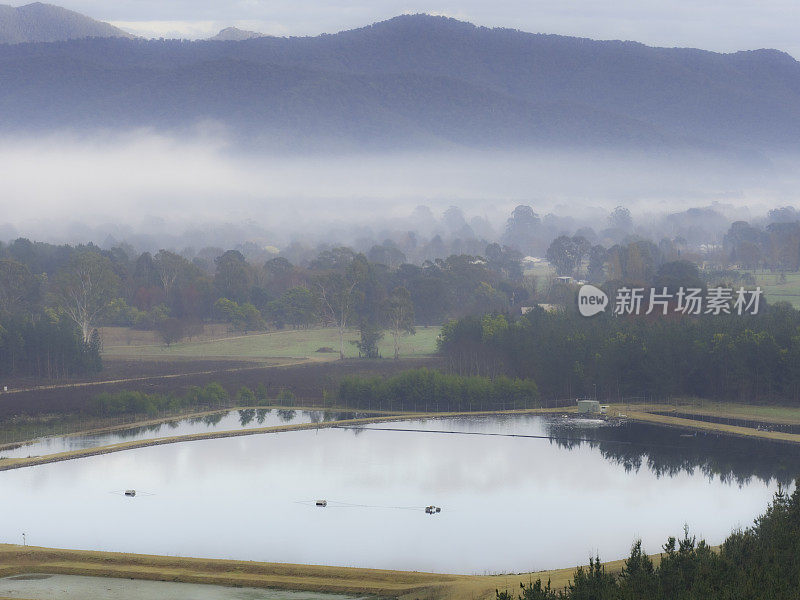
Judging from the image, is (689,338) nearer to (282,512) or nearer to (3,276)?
(282,512)

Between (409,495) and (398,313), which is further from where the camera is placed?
(398,313)

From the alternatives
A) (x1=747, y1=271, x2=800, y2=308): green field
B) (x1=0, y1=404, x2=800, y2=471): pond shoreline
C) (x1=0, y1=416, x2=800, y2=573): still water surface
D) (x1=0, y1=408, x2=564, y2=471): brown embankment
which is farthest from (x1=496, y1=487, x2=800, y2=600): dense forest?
(x1=747, y1=271, x2=800, y2=308): green field

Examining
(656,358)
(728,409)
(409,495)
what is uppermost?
(656,358)

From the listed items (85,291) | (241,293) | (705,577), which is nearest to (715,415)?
(705,577)

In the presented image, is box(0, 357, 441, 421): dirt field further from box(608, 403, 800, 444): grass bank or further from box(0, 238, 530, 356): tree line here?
box(608, 403, 800, 444): grass bank

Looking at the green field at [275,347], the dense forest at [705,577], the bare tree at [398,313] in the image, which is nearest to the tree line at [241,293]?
the bare tree at [398,313]

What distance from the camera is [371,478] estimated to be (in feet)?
168

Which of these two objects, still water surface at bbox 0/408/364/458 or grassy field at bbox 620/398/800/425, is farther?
grassy field at bbox 620/398/800/425

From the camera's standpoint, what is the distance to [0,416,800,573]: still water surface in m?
41.4

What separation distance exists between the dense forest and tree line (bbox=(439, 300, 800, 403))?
33.1 meters

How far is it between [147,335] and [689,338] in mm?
48021

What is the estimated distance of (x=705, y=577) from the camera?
30.8m

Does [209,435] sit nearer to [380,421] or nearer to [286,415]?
[286,415]

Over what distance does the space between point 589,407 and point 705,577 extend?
34211 millimetres
